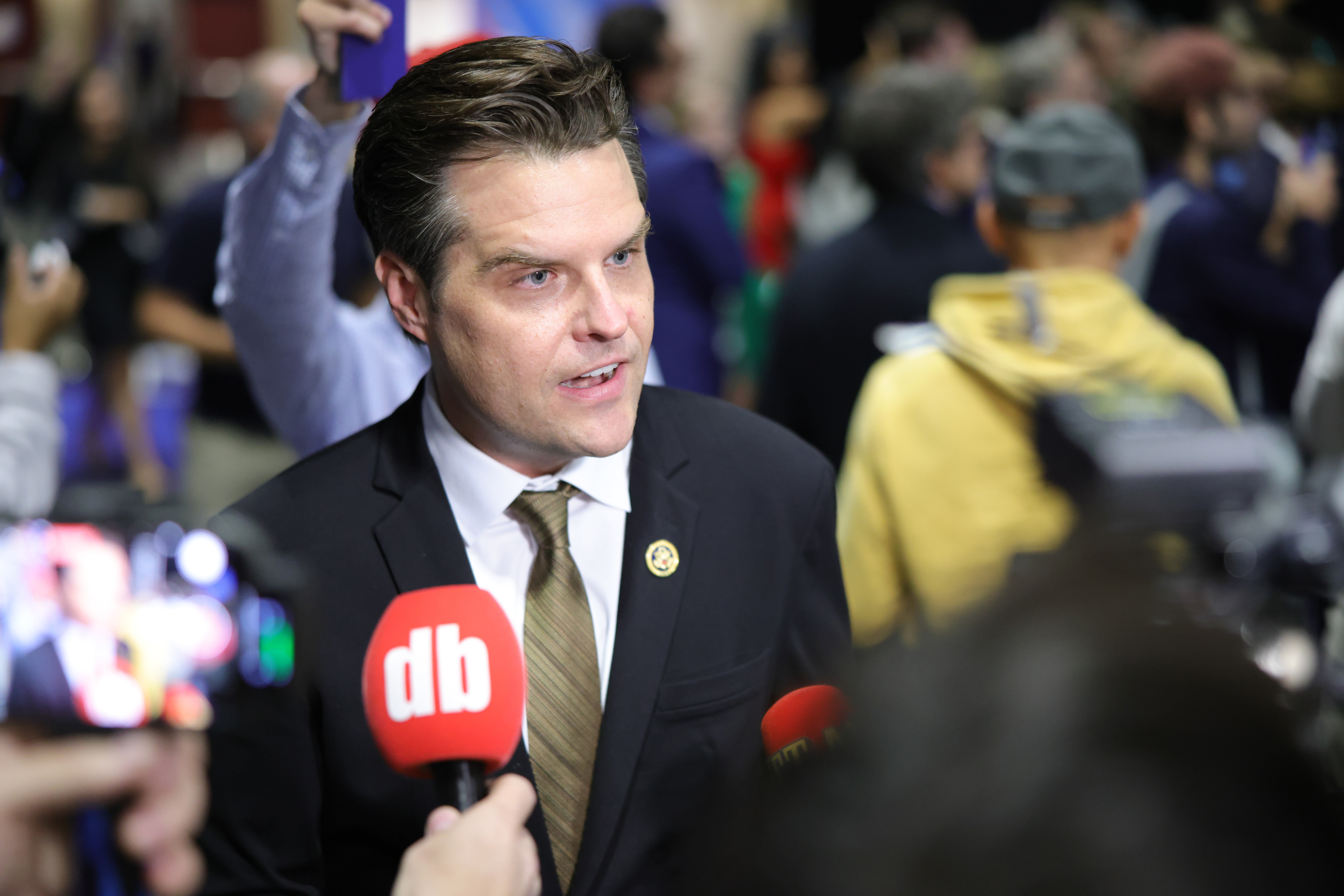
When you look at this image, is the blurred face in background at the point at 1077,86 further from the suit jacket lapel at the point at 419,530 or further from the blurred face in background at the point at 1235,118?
the suit jacket lapel at the point at 419,530

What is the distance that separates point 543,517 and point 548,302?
274 millimetres

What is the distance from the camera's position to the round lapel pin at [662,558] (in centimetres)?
162

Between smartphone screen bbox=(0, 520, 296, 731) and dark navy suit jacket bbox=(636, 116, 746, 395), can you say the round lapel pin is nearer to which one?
smartphone screen bbox=(0, 520, 296, 731)

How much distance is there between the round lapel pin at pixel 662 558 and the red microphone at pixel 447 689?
1.21ft

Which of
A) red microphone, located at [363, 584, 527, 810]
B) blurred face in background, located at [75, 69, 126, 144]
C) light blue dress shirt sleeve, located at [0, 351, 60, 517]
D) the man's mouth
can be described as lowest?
blurred face in background, located at [75, 69, 126, 144]

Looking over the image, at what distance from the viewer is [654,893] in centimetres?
152

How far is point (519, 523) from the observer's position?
1.63 m

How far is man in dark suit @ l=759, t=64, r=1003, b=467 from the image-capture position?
340 centimetres

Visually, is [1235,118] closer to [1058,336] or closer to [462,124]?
[1058,336]

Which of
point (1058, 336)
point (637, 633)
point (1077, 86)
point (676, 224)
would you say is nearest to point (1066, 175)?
point (1058, 336)

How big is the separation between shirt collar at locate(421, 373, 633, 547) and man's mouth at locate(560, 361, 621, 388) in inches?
3.4

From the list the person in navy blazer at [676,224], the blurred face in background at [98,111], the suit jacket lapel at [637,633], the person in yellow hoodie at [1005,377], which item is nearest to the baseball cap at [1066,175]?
Result: the person in yellow hoodie at [1005,377]

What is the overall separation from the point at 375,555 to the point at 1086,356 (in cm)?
140

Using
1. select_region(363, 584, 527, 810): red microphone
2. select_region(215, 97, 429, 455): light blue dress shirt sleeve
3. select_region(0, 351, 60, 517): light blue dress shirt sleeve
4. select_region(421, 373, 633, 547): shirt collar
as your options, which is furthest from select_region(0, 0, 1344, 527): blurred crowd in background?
select_region(363, 584, 527, 810): red microphone
